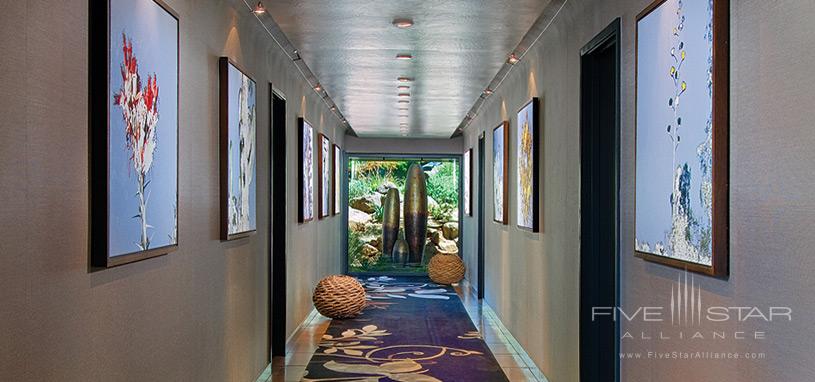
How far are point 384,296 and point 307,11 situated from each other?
6887 millimetres

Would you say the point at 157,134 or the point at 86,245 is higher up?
the point at 157,134

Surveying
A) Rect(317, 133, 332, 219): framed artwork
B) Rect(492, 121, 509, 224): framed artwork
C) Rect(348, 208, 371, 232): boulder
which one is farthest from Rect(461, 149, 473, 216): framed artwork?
Rect(492, 121, 509, 224): framed artwork

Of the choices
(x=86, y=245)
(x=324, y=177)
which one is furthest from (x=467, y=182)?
(x=86, y=245)

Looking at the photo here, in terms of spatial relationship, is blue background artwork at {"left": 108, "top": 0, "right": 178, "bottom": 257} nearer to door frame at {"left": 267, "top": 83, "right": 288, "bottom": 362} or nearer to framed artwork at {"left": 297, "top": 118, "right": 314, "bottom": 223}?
door frame at {"left": 267, "top": 83, "right": 288, "bottom": 362}

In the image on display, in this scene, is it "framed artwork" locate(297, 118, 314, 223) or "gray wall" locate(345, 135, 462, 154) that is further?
"gray wall" locate(345, 135, 462, 154)

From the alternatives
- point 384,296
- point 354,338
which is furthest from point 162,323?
point 384,296

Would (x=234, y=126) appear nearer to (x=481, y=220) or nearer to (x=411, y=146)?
(x=481, y=220)

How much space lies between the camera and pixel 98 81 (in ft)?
8.53

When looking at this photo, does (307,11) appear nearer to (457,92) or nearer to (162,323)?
(162,323)

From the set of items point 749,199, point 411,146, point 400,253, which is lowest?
point 400,253

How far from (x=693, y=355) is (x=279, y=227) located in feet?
15.1

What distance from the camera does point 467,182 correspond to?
12.5 m

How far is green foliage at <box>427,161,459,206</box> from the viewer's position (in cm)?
1427

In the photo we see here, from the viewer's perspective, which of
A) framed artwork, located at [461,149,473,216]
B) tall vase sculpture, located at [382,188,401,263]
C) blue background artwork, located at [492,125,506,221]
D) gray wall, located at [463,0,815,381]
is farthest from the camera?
tall vase sculpture, located at [382,188,401,263]
